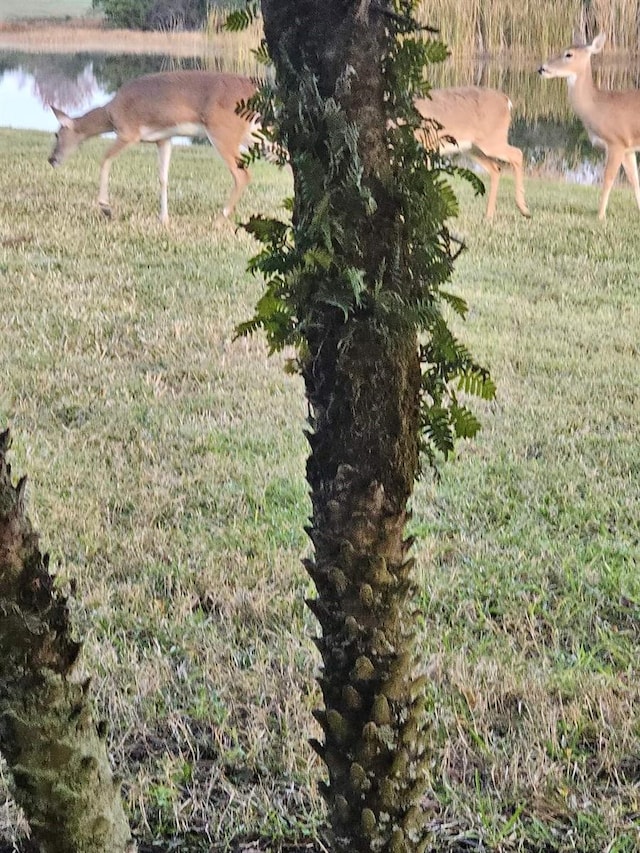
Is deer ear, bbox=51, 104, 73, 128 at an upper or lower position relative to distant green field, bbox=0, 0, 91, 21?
lower

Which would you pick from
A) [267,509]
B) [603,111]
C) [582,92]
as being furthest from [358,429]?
[603,111]

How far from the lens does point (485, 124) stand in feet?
6.05

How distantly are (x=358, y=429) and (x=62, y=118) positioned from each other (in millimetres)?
Answer: 1710

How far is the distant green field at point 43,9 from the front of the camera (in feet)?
5.41

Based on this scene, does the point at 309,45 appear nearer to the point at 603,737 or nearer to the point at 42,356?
the point at 603,737

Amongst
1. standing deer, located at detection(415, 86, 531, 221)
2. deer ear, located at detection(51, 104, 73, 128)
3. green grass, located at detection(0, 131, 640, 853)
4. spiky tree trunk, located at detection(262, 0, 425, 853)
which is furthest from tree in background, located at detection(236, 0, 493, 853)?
deer ear, located at detection(51, 104, 73, 128)

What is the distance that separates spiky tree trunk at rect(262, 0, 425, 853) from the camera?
490 mm

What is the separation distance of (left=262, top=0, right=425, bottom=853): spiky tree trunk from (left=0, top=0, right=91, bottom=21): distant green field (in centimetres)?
135

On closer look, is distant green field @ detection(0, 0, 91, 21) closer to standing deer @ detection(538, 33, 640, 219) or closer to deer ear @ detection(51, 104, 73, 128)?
deer ear @ detection(51, 104, 73, 128)

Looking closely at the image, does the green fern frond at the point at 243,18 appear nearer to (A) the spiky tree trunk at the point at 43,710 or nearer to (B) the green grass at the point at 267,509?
(A) the spiky tree trunk at the point at 43,710

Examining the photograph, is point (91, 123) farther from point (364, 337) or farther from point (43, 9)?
point (364, 337)

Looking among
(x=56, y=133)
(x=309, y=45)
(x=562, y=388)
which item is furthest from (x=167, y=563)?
(x=56, y=133)

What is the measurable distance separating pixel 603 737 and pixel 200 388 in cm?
103

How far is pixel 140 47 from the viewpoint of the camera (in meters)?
1.72
